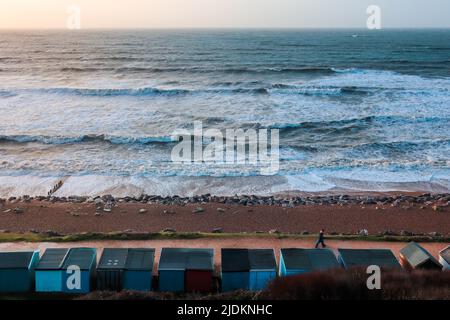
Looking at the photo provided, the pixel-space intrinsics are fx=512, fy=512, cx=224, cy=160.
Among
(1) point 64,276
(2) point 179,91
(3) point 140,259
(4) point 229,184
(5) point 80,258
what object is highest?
(2) point 179,91

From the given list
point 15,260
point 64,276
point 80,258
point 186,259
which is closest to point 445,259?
point 186,259

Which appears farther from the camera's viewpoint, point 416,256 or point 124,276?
point 416,256

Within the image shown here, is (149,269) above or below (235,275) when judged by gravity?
above

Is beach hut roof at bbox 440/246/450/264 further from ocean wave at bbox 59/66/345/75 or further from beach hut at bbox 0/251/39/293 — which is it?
ocean wave at bbox 59/66/345/75

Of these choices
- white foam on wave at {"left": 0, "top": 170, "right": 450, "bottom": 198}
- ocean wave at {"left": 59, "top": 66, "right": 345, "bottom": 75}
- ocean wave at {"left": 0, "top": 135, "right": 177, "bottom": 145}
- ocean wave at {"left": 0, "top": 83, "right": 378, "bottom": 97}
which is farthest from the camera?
ocean wave at {"left": 59, "top": 66, "right": 345, "bottom": 75}

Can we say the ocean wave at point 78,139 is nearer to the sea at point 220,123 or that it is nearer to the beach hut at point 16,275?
the sea at point 220,123

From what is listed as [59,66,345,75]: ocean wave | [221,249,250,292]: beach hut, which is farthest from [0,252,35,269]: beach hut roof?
[59,66,345,75]: ocean wave

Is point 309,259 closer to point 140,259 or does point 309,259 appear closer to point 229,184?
point 140,259
